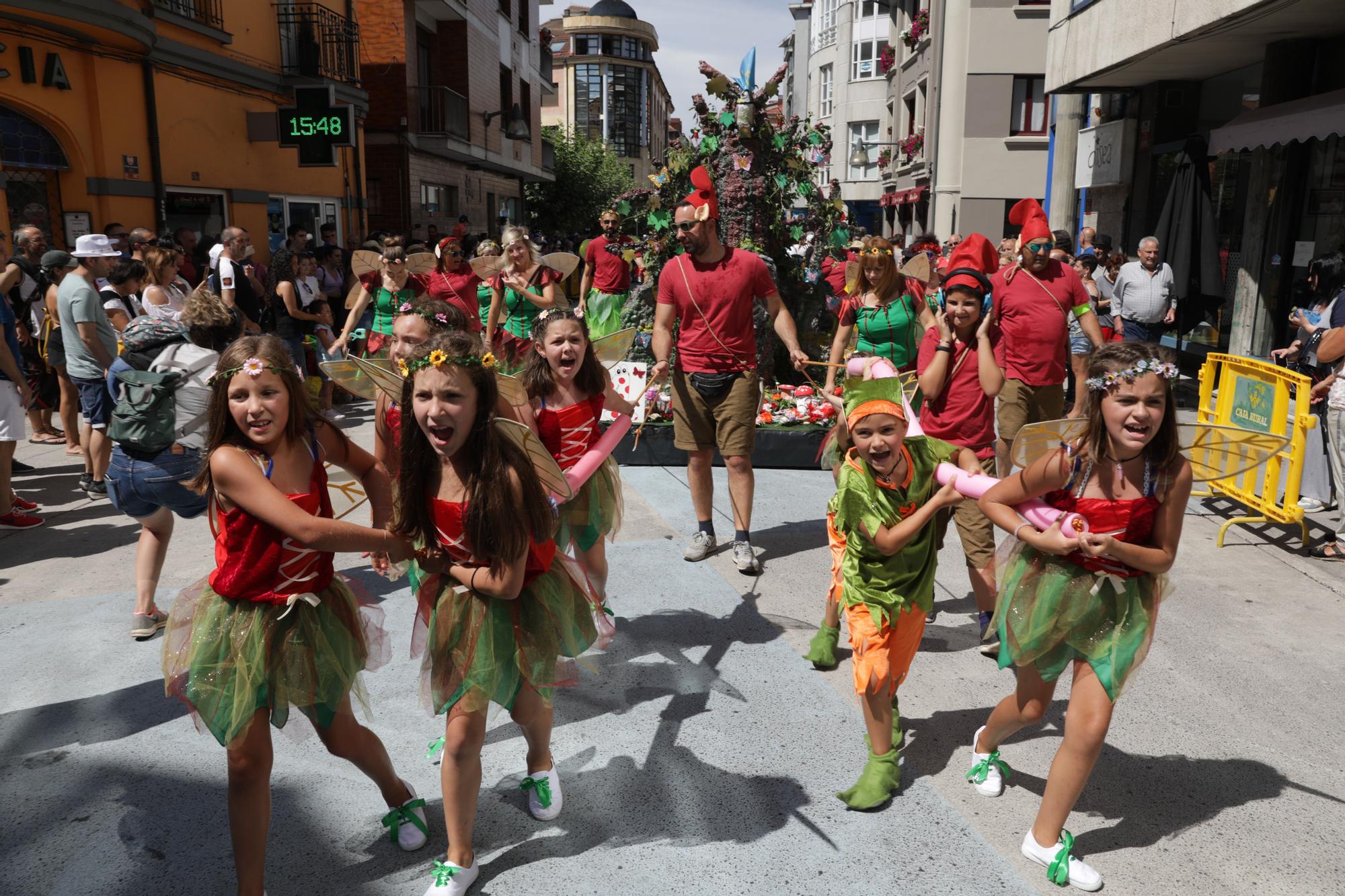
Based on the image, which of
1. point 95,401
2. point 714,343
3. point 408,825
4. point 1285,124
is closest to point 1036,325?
point 714,343

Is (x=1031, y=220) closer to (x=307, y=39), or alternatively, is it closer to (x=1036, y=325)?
(x=1036, y=325)

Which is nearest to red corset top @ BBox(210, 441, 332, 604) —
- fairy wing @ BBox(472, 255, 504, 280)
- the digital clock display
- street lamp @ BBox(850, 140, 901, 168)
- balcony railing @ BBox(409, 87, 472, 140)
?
fairy wing @ BBox(472, 255, 504, 280)

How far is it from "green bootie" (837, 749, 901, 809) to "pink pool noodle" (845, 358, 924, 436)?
1.13m

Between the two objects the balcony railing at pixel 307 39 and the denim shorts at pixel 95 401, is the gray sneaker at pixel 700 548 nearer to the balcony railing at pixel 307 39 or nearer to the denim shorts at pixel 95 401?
the denim shorts at pixel 95 401

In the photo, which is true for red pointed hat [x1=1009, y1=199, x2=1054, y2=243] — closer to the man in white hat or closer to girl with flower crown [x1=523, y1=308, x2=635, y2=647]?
girl with flower crown [x1=523, y1=308, x2=635, y2=647]

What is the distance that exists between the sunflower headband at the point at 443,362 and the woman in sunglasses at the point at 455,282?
481cm

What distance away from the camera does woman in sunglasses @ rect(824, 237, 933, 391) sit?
5418mm

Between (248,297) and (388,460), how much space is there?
5895mm

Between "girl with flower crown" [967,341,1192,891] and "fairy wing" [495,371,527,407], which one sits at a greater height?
"fairy wing" [495,371,527,407]

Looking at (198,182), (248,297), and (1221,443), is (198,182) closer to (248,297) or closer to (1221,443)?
(248,297)

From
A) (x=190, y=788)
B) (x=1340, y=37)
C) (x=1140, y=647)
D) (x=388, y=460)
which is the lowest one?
(x=190, y=788)

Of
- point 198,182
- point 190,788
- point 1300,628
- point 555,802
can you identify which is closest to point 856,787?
point 555,802

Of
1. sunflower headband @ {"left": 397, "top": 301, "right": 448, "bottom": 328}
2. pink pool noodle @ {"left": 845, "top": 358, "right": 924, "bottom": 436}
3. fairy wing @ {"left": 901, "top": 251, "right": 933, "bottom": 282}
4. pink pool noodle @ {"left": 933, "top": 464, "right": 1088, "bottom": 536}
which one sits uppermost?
fairy wing @ {"left": 901, "top": 251, "right": 933, "bottom": 282}

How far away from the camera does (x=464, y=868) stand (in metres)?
2.75
